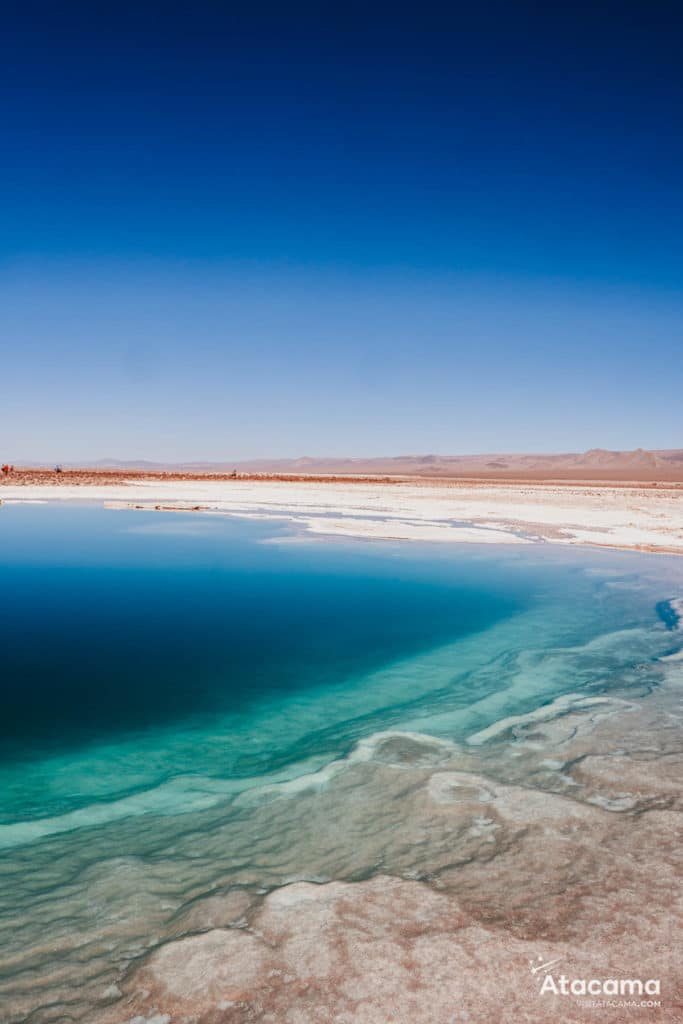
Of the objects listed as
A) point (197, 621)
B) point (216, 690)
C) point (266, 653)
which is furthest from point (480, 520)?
point (216, 690)

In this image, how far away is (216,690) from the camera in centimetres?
570

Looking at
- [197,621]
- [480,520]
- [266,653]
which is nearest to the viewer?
[266,653]

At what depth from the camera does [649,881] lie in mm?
2865

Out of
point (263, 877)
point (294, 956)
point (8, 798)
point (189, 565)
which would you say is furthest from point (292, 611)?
point (294, 956)

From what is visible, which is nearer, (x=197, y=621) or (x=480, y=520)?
(x=197, y=621)

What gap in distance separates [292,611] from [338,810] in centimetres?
466

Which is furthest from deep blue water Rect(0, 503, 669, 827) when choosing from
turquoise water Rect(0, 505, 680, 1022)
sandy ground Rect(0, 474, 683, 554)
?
sandy ground Rect(0, 474, 683, 554)

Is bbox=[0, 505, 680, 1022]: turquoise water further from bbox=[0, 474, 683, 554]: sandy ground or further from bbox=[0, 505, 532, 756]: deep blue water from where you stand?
bbox=[0, 474, 683, 554]: sandy ground

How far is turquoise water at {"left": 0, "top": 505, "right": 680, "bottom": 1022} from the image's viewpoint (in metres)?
3.03

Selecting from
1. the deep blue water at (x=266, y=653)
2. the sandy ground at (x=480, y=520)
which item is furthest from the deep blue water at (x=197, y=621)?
the sandy ground at (x=480, y=520)

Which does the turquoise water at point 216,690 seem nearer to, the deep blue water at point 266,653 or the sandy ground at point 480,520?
the deep blue water at point 266,653

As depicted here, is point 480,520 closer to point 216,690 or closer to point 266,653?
point 266,653

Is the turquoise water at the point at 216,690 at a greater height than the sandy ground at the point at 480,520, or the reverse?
the sandy ground at the point at 480,520

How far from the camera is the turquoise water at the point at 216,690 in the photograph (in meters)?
3.03
